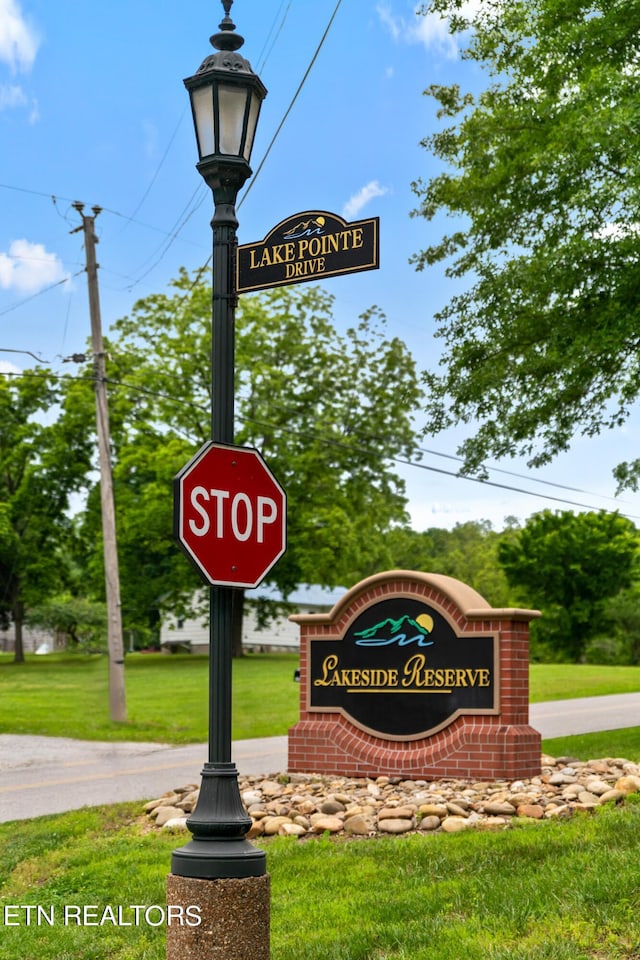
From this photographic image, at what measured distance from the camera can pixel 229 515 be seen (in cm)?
526

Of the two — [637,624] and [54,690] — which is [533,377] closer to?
[54,690]

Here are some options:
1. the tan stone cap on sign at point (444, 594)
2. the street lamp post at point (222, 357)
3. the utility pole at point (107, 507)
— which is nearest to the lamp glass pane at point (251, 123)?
the street lamp post at point (222, 357)

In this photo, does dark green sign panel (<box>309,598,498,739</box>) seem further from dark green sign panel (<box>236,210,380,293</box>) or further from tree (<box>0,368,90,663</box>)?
tree (<box>0,368,90,663</box>)

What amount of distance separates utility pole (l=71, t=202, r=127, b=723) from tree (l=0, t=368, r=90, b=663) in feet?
83.1

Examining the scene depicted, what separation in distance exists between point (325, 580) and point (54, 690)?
13.4 metres

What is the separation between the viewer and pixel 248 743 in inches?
734

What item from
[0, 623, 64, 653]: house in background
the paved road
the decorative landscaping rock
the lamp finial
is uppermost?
the lamp finial

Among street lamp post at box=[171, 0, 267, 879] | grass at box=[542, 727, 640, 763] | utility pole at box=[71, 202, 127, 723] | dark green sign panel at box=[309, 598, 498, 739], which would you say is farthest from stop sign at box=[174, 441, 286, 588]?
utility pole at box=[71, 202, 127, 723]

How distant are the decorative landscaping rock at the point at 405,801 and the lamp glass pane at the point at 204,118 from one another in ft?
18.1

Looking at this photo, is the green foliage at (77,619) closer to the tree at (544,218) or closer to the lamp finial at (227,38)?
the tree at (544,218)

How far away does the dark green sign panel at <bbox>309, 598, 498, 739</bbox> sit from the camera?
11.8 meters

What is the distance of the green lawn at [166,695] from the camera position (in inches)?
853

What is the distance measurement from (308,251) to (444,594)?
23.1 ft

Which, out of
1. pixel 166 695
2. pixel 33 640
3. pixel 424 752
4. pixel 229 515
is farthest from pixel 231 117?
pixel 33 640
